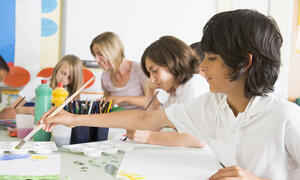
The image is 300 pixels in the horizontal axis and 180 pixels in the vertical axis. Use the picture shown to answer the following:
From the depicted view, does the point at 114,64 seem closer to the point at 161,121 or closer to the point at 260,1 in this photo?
the point at 161,121

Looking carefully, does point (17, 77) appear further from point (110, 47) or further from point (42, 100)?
point (42, 100)

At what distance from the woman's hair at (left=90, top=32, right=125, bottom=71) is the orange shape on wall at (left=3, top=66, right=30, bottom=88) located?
112cm

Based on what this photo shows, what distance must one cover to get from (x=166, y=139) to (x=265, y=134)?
398mm

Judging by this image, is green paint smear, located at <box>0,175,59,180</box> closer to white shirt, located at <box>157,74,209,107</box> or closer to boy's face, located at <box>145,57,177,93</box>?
white shirt, located at <box>157,74,209,107</box>

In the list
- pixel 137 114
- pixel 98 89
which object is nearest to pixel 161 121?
pixel 137 114

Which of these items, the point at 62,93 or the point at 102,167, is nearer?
the point at 102,167

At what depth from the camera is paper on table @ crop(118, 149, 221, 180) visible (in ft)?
2.36

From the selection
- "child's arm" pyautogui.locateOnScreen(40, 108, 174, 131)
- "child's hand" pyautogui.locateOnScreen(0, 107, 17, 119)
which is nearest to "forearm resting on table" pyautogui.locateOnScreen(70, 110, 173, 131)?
"child's arm" pyautogui.locateOnScreen(40, 108, 174, 131)

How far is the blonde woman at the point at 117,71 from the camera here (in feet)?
7.18

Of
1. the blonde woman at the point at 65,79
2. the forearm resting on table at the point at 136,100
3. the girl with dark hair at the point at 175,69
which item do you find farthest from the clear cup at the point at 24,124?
the blonde woman at the point at 65,79

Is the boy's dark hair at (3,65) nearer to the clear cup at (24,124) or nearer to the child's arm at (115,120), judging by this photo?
the clear cup at (24,124)

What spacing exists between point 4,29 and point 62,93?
226cm

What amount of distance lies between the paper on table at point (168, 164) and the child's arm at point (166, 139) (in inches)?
2.2

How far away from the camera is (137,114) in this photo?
108 centimetres
